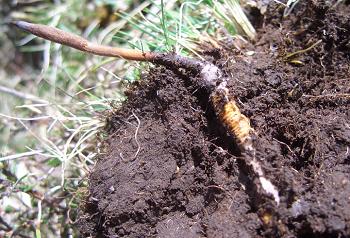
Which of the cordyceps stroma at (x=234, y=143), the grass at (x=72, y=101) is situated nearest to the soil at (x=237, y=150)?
the cordyceps stroma at (x=234, y=143)

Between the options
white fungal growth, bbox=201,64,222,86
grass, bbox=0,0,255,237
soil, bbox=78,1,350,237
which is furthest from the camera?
grass, bbox=0,0,255,237

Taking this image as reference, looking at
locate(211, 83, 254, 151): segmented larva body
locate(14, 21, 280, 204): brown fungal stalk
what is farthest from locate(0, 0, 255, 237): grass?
locate(211, 83, 254, 151): segmented larva body

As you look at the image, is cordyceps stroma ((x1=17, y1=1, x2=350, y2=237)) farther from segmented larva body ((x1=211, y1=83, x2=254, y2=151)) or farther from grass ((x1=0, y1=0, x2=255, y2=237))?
grass ((x1=0, y1=0, x2=255, y2=237))

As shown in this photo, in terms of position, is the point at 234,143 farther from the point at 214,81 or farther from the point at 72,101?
the point at 72,101

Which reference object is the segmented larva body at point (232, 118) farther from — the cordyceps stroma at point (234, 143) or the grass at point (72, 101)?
the grass at point (72, 101)

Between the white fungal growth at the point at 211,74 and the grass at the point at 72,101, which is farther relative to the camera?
the grass at the point at 72,101

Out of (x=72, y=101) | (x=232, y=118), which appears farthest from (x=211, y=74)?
(x=72, y=101)

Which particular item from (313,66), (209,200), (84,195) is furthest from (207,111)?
(84,195)
